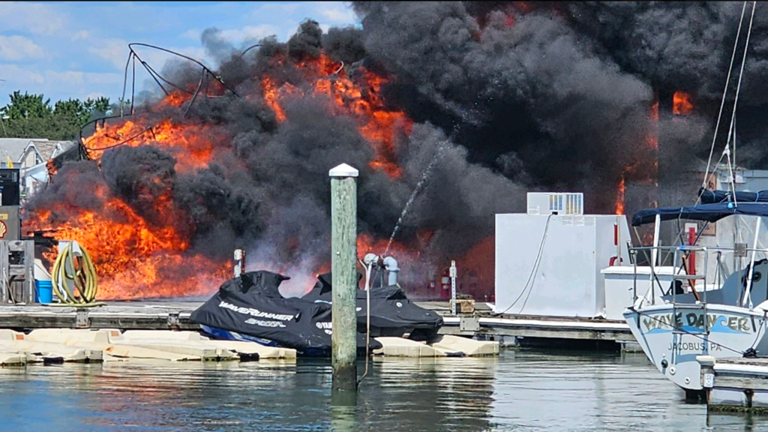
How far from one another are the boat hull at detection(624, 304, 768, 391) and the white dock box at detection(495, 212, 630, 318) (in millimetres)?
8717

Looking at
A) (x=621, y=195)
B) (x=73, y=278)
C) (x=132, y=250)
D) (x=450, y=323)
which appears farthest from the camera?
(x=621, y=195)

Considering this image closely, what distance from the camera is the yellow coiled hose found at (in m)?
31.5

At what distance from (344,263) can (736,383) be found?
6.23 m

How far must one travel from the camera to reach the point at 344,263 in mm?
20281

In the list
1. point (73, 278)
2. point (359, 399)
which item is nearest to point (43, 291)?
point (73, 278)

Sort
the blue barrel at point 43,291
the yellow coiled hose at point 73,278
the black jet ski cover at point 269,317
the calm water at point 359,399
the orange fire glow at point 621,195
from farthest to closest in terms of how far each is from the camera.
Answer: the orange fire glow at point 621,195
the blue barrel at point 43,291
the yellow coiled hose at point 73,278
the black jet ski cover at point 269,317
the calm water at point 359,399

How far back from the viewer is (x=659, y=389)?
23.5m

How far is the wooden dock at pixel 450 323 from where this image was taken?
29500 mm

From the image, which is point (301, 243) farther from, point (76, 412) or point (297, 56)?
point (76, 412)

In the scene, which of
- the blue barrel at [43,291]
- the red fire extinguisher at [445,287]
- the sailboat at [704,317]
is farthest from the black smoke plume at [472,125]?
the sailboat at [704,317]

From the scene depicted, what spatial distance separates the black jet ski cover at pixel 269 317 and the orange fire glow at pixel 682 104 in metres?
20.3

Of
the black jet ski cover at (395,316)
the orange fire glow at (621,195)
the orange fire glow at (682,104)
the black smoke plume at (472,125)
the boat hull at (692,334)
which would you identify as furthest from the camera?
the orange fire glow at (682,104)

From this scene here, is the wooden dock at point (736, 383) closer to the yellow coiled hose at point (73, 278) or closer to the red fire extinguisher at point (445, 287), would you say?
the yellow coiled hose at point (73, 278)

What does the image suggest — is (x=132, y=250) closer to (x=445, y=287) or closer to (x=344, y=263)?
(x=445, y=287)
